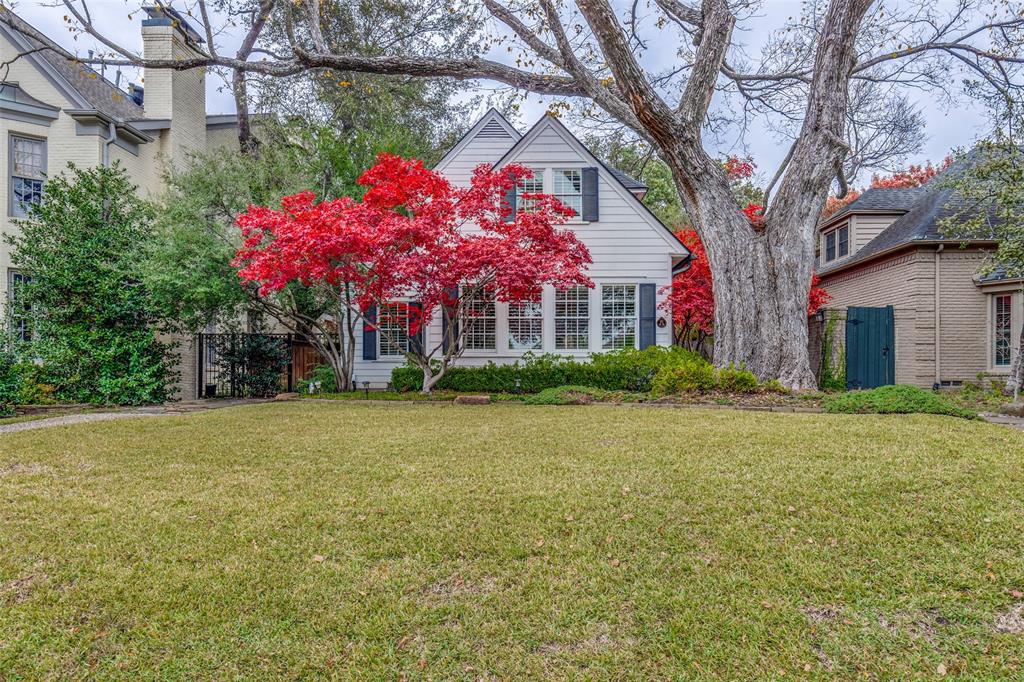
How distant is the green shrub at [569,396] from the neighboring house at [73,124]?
27.4 feet

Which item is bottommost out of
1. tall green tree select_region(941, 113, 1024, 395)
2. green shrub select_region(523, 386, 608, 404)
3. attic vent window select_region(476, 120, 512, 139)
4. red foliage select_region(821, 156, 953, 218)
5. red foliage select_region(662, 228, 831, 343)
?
green shrub select_region(523, 386, 608, 404)

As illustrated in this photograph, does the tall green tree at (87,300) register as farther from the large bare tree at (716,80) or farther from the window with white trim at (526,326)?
the window with white trim at (526,326)

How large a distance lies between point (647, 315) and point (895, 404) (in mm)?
5193

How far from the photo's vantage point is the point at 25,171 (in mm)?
11781

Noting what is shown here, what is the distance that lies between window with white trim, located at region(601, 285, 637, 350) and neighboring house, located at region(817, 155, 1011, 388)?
17.8 feet

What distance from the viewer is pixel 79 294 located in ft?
31.4

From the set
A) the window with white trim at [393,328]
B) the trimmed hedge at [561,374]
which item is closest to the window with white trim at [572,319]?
the trimmed hedge at [561,374]

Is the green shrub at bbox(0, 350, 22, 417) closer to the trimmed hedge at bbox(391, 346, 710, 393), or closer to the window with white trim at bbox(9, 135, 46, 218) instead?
the window with white trim at bbox(9, 135, 46, 218)

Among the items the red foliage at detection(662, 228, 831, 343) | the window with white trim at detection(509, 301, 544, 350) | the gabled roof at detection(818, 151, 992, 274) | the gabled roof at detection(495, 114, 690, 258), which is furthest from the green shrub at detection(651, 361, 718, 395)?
the gabled roof at detection(818, 151, 992, 274)

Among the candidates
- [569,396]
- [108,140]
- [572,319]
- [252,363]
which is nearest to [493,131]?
[572,319]

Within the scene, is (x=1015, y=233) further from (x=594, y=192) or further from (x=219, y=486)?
(x=219, y=486)

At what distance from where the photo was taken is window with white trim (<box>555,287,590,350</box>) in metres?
11.7

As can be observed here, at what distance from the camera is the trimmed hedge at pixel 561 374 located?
10312mm

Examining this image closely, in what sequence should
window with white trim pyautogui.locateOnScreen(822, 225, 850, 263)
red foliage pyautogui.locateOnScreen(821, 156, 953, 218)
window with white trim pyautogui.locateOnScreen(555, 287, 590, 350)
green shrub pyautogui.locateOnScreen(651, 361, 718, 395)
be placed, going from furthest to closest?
1. red foliage pyautogui.locateOnScreen(821, 156, 953, 218)
2. window with white trim pyautogui.locateOnScreen(822, 225, 850, 263)
3. window with white trim pyautogui.locateOnScreen(555, 287, 590, 350)
4. green shrub pyautogui.locateOnScreen(651, 361, 718, 395)
